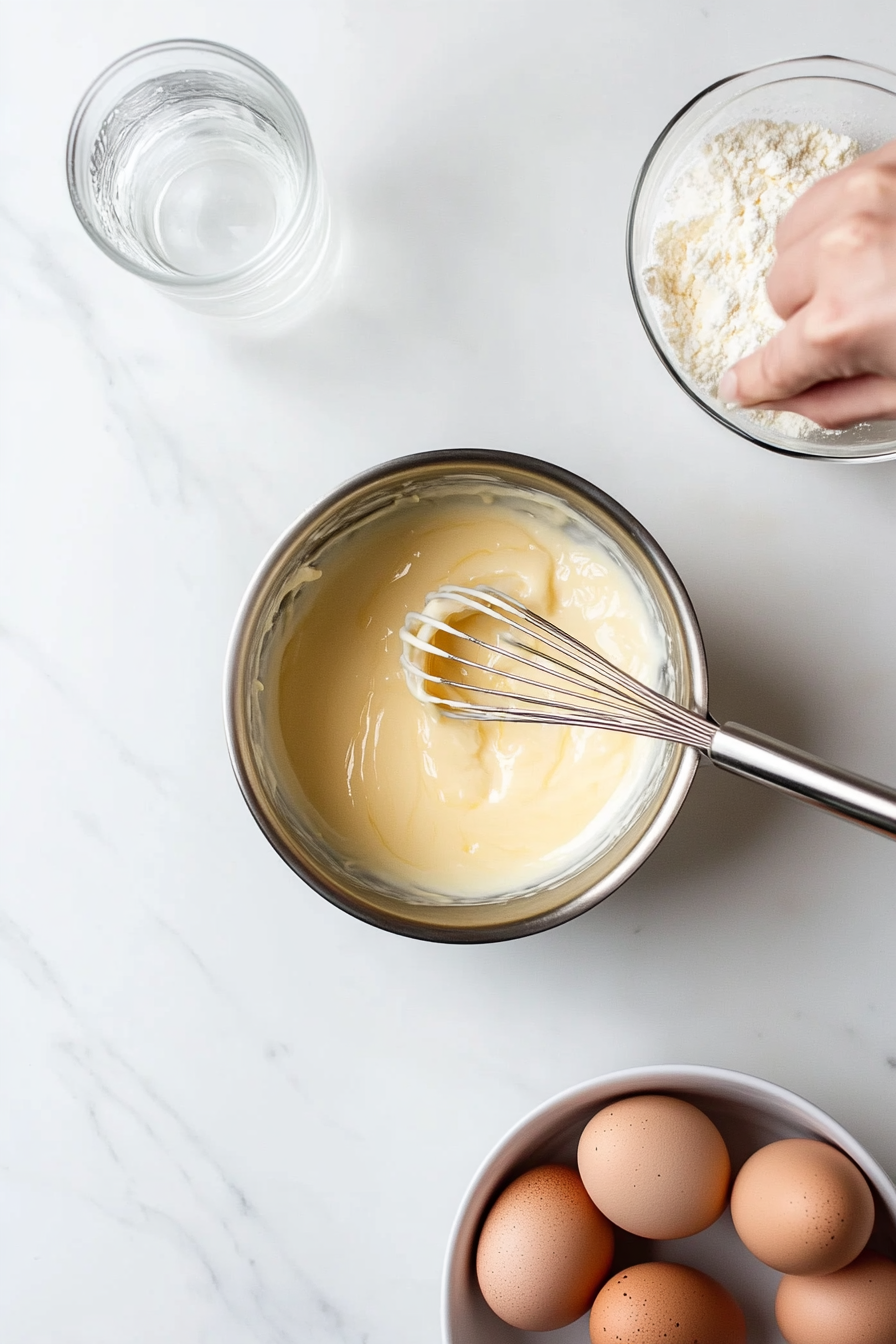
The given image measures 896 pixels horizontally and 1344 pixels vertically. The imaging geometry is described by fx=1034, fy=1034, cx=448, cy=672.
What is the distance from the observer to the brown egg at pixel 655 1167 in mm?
811

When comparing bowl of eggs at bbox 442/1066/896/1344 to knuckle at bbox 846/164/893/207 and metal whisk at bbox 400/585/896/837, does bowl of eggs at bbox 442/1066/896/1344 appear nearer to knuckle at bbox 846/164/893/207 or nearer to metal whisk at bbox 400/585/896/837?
metal whisk at bbox 400/585/896/837

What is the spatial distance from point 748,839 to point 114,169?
848 mm

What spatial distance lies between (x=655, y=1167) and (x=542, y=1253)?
0.38ft

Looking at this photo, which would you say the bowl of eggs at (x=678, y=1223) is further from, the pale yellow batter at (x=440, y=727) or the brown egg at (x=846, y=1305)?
the pale yellow batter at (x=440, y=727)

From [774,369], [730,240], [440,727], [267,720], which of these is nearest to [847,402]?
[774,369]

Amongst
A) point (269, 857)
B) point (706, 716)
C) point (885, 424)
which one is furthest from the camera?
point (269, 857)

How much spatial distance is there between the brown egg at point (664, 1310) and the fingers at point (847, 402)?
0.69 metres

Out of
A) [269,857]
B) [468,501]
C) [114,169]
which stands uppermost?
[114,169]

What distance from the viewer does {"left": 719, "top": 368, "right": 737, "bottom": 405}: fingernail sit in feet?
2.57

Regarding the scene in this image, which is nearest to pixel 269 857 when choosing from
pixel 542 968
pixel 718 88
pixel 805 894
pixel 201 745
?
pixel 201 745

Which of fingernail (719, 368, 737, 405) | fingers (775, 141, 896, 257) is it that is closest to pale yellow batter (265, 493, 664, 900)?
fingernail (719, 368, 737, 405)

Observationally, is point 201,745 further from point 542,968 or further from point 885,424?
point 885,424

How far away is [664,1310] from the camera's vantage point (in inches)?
31.7

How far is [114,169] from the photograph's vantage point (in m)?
0.96
